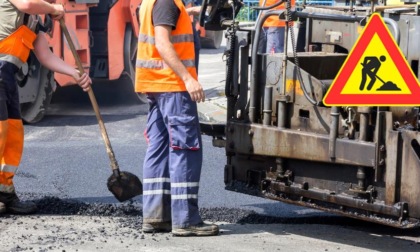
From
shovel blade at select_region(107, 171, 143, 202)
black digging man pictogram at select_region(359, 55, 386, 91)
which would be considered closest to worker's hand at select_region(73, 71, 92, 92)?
shovel blade at select_region(107, 171, 143, 202)

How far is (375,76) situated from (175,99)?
1259mm

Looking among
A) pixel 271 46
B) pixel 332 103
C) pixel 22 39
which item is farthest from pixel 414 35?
pixel 271 46

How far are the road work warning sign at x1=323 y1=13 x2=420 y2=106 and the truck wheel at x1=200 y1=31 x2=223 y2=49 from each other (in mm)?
14389

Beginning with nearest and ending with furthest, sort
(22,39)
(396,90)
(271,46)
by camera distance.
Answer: (396,90) < (22,39) < (271,46)

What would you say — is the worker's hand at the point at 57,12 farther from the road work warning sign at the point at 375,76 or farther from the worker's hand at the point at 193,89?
the road work warning sign at the point at 375,76

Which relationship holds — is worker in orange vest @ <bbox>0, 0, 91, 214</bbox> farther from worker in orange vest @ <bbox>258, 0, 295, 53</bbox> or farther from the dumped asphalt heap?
worker in orange vest @ <bbox>258, 0, 295, 53</bbox>

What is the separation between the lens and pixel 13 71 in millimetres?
6730

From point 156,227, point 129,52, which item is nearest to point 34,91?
point 129,52

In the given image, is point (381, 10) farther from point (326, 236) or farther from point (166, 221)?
point (166, 221)

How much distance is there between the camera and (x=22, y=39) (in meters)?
6.75

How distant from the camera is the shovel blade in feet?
22.3

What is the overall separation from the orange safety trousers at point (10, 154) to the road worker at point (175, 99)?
110 centimetres

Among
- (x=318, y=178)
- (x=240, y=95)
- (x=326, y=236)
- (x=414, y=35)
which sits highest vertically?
(x=414, y=35)

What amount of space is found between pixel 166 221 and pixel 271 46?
4.32m
